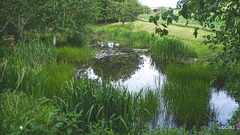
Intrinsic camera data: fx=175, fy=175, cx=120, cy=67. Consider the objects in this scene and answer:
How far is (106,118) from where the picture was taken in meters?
2.99

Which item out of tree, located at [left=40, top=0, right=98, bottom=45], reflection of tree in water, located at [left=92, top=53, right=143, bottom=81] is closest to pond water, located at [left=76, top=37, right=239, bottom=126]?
reflection of tree in water, located at [left=92, top=53, right=143, bottom=81]

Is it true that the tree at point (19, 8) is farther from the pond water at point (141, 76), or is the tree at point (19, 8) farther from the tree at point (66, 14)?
the pond water at point (141, 76)

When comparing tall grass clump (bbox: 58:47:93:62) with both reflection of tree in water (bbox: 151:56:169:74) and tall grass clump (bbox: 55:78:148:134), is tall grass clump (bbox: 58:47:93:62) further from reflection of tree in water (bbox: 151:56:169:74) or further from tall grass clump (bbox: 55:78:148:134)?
tall grass clump (bbox: 55:78:148:134)

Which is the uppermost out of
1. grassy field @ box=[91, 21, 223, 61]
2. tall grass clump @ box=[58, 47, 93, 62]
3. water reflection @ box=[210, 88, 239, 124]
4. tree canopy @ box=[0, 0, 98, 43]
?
tree canopy @ box=[0, 0, 98, 43]

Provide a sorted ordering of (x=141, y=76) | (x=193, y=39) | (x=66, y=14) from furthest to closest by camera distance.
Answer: (x=193, y=39)
(x=66, y=14)
(x=141, y=76)

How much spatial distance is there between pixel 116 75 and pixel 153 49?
4613 mm

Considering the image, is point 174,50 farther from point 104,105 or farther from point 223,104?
point 104,105

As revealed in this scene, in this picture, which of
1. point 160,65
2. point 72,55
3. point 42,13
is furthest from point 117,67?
point 42,13

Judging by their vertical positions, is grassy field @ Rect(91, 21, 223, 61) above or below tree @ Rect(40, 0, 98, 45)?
below

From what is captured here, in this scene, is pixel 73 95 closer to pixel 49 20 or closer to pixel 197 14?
pixel 197 14

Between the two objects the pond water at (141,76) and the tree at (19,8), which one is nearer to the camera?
the pond water at (141,76)

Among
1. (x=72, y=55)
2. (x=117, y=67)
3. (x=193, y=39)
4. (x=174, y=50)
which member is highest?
(x=193, y=39)

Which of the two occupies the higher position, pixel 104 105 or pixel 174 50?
pixel 174 50

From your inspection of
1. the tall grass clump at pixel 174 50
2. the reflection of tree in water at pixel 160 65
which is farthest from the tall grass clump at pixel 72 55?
the tall grass clump at pixel 174 50
